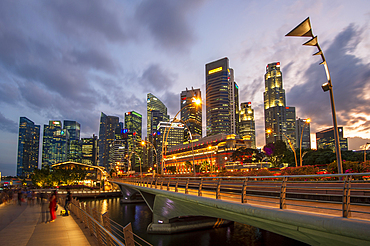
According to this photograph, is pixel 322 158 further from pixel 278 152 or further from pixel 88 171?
pixel 88 171

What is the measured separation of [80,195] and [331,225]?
276ft

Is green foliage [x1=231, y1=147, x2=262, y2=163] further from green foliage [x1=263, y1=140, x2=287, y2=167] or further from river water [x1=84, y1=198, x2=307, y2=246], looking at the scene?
river water [x1=84, y1=198, x2=307, y2=246]

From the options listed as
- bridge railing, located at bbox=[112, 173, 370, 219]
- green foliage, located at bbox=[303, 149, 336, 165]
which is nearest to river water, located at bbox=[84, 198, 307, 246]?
bridge railing, located at bbox=[112, 173, 370, 219]

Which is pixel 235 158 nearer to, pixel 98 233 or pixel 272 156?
pixel 272 156

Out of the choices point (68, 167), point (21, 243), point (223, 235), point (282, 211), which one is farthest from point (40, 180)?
point (282, 211)

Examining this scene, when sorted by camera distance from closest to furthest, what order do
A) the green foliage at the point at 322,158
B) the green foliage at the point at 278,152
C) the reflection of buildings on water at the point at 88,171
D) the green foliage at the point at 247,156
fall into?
→ 1. the green foliage at the point at 322,158
2. the green foliage at the point at 278,152
3. the reflection of buildings on water at the point at 88,171
4. the green foliage at the point at 247,156

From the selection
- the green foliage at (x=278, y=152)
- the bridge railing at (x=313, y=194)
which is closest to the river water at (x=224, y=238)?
the bridge railing at (x=313, y=194)

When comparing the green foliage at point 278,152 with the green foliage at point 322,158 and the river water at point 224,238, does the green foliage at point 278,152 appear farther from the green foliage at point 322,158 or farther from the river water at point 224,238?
the river water at point 224,238

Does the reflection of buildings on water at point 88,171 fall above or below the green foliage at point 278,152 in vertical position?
below

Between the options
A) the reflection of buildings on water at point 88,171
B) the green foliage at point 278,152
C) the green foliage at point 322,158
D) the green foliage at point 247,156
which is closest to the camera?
the green foliage at point 322,158

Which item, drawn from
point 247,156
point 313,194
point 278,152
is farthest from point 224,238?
point 247,156

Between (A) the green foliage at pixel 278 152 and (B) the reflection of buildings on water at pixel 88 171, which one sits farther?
(B) the reflection of buildings on water at pixel 88 171

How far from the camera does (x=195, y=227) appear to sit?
94.8 ft

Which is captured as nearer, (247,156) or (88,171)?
(247,156)
